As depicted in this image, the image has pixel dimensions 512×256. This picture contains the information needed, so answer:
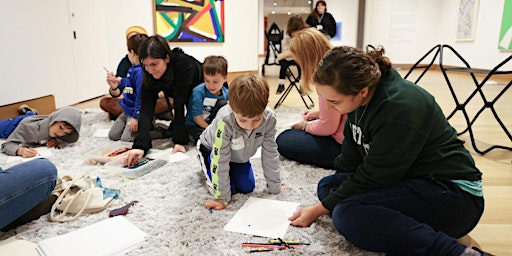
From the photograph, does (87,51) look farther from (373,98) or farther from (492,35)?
(492,35)

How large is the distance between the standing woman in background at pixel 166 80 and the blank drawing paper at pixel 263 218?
2.90 feet

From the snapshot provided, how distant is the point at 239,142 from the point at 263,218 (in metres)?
0.32

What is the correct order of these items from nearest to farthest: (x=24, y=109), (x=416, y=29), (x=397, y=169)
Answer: (x=397, y=169) → (x=24, y=109) → (x=416, y=29)

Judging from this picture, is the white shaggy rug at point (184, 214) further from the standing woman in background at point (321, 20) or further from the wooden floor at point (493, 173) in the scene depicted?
the standing woman in background at point (321, 20)

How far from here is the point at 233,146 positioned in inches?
57.6

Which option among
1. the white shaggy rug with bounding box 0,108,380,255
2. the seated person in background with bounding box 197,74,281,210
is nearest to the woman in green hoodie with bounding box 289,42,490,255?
the white shaggy rug with bounding box 0,108,380,255

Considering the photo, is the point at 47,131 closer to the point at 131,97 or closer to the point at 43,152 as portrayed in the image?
the point at 43,152

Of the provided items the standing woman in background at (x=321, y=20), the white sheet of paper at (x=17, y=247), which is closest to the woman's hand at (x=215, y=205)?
the white sheet of paper at (x=17, y=247)

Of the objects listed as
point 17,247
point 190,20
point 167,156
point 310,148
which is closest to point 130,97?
point 167,156

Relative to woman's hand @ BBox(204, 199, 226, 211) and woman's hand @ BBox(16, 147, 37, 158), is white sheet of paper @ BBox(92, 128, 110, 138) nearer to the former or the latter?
woman's hand @ BBox(16, 147, 37, 158)

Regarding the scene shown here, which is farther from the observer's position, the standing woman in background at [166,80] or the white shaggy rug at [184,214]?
the standing woman in background at [166,80]

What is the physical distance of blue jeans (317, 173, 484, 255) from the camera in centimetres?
102

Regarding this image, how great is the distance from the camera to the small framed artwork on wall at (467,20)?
21.0ft

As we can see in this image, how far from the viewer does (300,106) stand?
12.4 ft
